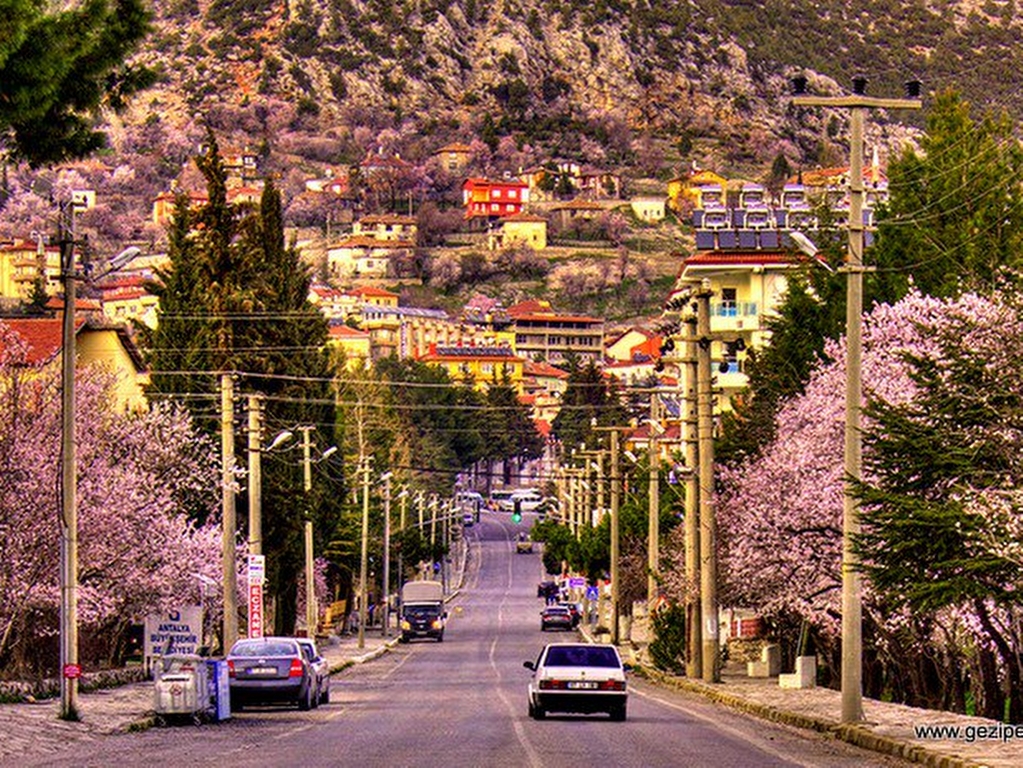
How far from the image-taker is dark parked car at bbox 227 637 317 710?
4553cm

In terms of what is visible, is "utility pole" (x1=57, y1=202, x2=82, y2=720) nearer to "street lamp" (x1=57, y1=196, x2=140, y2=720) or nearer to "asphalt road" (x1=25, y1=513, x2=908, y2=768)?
"street lamp" (x1=57, y1=196, x2=140, y2=720)

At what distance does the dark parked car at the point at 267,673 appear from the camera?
45531 mm

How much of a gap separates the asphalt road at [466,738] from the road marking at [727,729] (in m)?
0.04

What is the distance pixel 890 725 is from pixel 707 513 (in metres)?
19.9

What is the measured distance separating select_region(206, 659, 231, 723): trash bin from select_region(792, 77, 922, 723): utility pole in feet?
39.0

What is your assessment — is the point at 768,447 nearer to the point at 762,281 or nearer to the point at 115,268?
the point at 115,268

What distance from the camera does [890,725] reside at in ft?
122

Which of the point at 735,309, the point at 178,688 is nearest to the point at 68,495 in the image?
the point at 178,688

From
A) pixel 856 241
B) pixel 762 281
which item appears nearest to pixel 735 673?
pixel 856 241

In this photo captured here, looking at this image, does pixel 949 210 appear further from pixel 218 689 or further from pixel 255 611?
pixel 218 689

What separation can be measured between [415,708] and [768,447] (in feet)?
74.8

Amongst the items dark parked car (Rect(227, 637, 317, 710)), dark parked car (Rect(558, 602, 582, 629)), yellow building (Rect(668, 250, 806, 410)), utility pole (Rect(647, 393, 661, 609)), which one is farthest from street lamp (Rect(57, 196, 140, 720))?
dark parked car (Rect(558, 602, 582, 629))

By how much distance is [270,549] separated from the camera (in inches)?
3044

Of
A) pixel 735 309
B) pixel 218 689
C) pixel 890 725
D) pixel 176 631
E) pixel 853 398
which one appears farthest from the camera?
pixel 735 309
